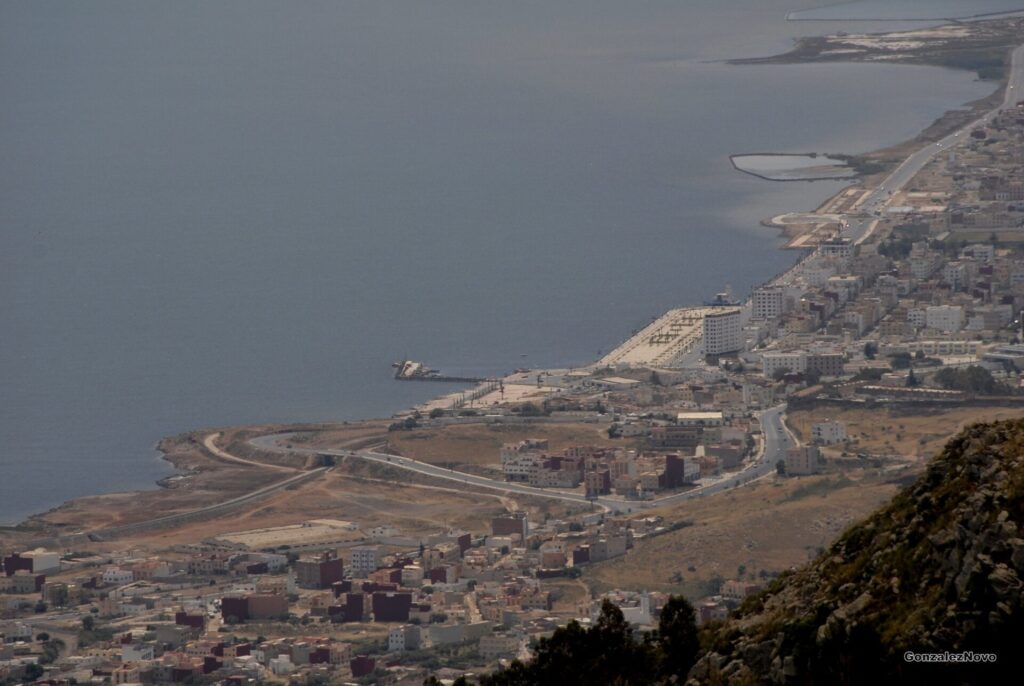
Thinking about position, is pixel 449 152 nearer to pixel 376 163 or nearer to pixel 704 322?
pixel 376 163

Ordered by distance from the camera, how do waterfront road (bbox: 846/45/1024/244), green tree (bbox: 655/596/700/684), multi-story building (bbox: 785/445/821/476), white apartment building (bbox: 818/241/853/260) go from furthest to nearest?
waterfront road (bbox: 846/45/1024/244)
white apartment building (bbox: 818/241/853/260)
multi-story building (bbox: 785/445/821/476)
green tree (bbox: 655/596/700/684)

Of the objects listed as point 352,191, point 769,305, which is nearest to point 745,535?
point 769,305

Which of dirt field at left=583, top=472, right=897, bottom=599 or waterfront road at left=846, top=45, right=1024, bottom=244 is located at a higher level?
waterfront road at left=846, top=45, right=1024, bottom=244

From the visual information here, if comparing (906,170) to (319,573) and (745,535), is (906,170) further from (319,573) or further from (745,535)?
(319,573)

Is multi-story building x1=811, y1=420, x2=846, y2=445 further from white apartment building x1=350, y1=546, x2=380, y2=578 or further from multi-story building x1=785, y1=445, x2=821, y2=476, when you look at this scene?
white apartment building x1=350, y1=546, x2=380, y2=578

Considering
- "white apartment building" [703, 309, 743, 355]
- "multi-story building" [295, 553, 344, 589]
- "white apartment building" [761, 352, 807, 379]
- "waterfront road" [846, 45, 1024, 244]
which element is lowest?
"multi-story building" [295, 553, 344, 589]

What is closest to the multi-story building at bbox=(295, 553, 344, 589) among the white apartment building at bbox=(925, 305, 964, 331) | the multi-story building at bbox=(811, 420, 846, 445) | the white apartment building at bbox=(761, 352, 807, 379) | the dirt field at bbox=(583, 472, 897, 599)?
the dirt field at bbox=(583, 472, 897, 599)

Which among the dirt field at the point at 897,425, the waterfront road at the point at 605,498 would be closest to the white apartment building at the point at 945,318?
the waterfront road at the point at 605,498
